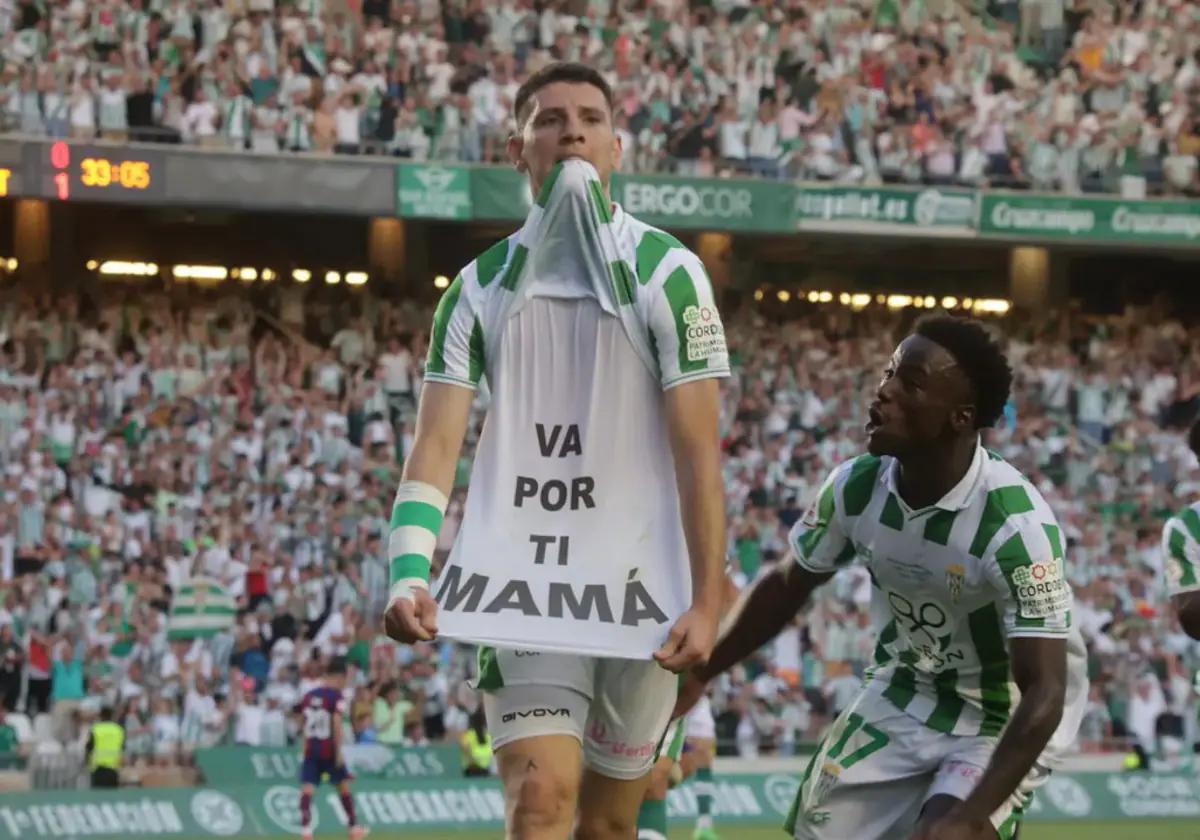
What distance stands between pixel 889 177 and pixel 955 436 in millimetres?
21076

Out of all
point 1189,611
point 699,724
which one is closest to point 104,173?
point 699,724

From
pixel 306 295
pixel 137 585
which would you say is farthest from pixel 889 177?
pixel 137 585

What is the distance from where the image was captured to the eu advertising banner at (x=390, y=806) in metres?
18.0

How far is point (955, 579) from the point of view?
5953 mm

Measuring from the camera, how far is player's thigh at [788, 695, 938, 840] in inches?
243

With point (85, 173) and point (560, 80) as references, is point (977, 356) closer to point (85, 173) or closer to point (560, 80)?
point (560, 80)

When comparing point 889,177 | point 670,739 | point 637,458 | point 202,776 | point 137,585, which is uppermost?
point 889,177

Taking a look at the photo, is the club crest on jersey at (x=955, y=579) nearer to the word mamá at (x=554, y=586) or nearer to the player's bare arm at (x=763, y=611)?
the player's bare arm at (x=763, y=611)

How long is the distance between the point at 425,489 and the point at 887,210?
71.2ft

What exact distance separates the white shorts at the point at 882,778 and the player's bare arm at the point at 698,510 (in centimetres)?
112

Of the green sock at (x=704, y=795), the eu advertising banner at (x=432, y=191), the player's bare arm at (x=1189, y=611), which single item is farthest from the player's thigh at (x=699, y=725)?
the eu advertising banner at (x=432, y=191)

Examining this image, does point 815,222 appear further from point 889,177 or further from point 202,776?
point 202,776

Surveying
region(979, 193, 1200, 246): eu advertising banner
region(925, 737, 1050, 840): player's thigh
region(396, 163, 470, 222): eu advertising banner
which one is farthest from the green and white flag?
region(925, 737, 1050, 840): player's thigh

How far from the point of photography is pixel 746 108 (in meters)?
26.1
